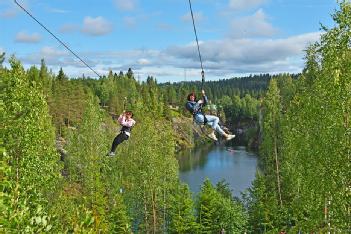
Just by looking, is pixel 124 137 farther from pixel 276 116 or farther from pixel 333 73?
pixel 276 116

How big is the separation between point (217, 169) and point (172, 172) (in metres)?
34.0

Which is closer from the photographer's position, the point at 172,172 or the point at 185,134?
the point at 172,172

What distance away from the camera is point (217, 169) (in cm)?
6594

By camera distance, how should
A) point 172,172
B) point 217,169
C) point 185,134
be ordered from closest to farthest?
point 172,172 < point 217,169 < point 185,134

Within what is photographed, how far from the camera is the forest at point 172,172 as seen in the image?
14.9m

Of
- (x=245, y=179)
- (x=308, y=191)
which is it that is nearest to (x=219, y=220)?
(x=308, y=191)

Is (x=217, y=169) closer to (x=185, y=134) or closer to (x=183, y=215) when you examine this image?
(x=183, y=215)

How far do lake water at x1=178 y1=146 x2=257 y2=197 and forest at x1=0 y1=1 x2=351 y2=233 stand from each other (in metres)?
10.7

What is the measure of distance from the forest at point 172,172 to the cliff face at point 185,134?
53302 millimetres

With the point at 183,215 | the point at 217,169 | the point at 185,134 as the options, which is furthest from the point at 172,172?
the point at 185,134

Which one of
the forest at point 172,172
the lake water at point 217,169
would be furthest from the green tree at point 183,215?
the lake water at point 217,169

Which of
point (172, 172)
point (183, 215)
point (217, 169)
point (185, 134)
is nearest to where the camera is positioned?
point (183, 215)

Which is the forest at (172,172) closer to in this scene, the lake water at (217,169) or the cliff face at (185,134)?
the lake water at (217,169)

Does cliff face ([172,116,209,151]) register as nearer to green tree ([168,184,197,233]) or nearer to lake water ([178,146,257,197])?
→ lake water ([178,146,257,197])
